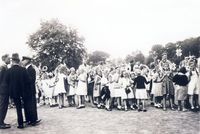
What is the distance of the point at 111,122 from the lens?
725 cm

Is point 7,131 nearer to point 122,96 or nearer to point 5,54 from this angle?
point 5,54

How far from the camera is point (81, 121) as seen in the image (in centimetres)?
739

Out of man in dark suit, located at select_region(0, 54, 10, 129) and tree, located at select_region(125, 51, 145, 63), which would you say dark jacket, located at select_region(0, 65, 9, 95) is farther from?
tree, located at select_region(125, 51, 145, 63)

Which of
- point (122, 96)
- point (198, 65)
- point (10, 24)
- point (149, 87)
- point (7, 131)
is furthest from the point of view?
point (149, 87)

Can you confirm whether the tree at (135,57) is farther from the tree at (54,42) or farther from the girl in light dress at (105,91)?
the tree at (54,42)

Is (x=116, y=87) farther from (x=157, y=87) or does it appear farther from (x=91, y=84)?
(x=91, y=84)

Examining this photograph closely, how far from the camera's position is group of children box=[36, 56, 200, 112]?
28.0 ft

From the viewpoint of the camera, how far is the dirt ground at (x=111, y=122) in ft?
21.6

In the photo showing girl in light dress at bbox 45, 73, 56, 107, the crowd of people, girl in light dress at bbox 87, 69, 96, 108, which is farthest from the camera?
girl in light dress at bbox 87, 69, 96, 108

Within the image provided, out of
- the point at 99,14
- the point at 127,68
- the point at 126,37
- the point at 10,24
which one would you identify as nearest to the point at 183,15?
the point at 126,37

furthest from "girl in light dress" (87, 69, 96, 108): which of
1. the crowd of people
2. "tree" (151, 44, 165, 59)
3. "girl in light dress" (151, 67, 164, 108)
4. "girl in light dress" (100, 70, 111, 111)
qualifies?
"tree" (151, 44, 165, 59)

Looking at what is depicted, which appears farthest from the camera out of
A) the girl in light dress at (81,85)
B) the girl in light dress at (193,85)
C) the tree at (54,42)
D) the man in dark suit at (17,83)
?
the girl in light dress at (81,85)

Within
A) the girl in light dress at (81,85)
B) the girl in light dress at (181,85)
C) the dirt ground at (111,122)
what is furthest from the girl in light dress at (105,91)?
the girl in light dress at (181,85)

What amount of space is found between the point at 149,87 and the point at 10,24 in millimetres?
4173
